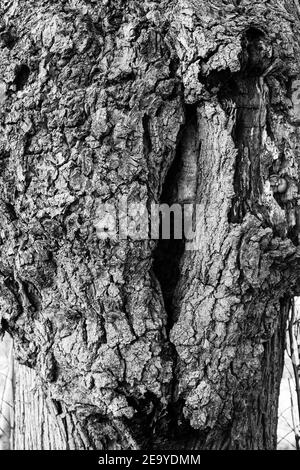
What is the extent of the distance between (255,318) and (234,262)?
0.19 m

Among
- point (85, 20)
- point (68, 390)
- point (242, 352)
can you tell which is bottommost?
point (68, 390)

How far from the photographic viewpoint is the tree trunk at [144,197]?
159 cm

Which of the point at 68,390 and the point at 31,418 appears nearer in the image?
the point at 68,390

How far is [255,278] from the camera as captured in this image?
5.34 ft

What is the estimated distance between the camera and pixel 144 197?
1.59 metres

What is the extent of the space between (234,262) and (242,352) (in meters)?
0.27

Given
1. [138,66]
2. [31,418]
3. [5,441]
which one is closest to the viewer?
[138,66]

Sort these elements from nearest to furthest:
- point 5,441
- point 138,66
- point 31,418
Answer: point 138,66 < point 31,418 < point 5,441

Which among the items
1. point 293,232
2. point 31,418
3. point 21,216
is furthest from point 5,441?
point 293,232

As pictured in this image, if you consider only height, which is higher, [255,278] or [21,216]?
[21,216]

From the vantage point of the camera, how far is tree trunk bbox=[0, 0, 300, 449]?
5.21 ft

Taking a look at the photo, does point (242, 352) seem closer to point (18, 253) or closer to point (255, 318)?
point (255, 318)

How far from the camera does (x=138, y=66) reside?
1.61 m

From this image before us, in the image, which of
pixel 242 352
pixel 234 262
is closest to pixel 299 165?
pixel 234 262
